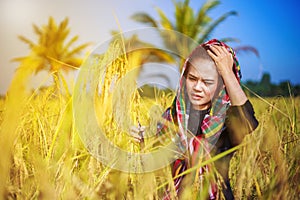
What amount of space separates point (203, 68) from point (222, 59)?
43mm

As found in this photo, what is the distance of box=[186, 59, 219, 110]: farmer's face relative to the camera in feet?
2.33

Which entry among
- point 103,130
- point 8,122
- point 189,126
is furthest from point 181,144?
point 8,122

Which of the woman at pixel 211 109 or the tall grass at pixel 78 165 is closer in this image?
the tall grass at pixel 78 165

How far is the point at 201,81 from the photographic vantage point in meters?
0.72

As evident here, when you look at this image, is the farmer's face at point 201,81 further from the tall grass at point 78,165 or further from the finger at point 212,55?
the tall grass at point 78,165

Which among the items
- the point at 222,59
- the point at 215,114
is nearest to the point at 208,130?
the point at 215,114

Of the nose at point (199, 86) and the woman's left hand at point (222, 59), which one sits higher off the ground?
the woman's left hand at point (222, 59)

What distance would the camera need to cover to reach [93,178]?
0.55 metres

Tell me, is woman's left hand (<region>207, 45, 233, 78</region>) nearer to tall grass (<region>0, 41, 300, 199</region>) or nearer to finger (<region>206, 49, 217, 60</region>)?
finger (<region>206, 49, 217, 60</region>)

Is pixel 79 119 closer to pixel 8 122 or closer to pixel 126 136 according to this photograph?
pixel 126 136

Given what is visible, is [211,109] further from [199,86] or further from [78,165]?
[78,165]

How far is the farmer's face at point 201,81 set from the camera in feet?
2.33

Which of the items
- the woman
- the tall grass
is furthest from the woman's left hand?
the tall grass

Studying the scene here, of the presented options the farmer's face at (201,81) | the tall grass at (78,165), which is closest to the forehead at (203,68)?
the farmer's face at (201,81)
